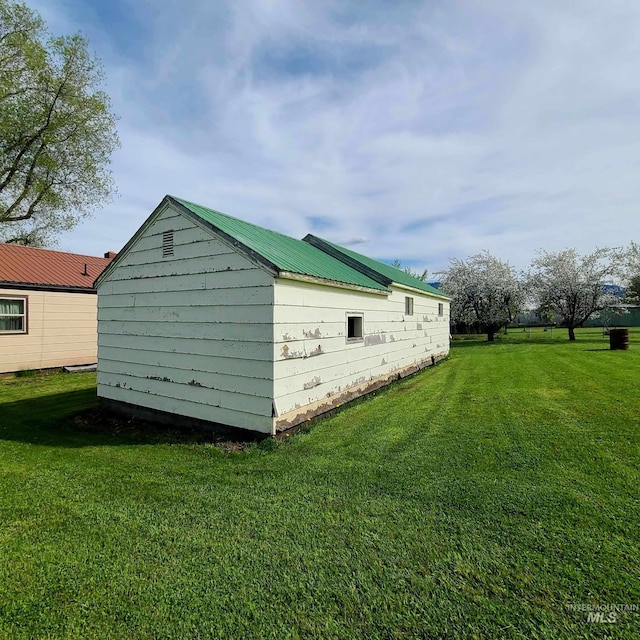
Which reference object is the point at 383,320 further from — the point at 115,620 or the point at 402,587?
the point at 115,620

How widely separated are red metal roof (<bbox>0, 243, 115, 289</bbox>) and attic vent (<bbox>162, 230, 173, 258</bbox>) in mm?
8943

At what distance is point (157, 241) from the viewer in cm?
709

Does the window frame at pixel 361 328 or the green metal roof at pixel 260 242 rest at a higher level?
the green metal roof at pixel 260 242

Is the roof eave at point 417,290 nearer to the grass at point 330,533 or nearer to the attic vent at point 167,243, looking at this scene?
the grass at point 330,533

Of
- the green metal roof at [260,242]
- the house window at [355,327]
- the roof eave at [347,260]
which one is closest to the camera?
the green metal roof at [260,242]

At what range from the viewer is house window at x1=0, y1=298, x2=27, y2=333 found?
1205 cm

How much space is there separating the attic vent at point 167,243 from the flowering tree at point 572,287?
26744mm

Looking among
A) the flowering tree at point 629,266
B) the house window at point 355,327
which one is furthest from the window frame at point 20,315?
the flowering tree at point 629,266

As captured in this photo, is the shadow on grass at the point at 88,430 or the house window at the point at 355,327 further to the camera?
the house window at the point at 355,327

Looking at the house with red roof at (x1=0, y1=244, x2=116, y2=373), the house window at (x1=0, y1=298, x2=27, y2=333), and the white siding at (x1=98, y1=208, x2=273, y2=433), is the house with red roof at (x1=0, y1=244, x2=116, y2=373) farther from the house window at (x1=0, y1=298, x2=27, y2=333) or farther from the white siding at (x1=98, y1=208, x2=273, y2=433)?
the white siding at (x1=98, y1=208, x2=273, y2=433)

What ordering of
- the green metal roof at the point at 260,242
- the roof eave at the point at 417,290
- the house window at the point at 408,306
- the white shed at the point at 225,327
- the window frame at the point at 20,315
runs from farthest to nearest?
the window frame at the point at 20,315 < the house window at the point at 408,306 < the roof eave at the point at 417,290 < the green metal roof at the point at 260,242 < the white shed at the point at 225,327

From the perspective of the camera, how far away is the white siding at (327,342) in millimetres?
5746

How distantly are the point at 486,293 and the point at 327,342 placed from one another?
2392cm

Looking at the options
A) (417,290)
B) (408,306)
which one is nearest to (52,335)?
(408,306)
